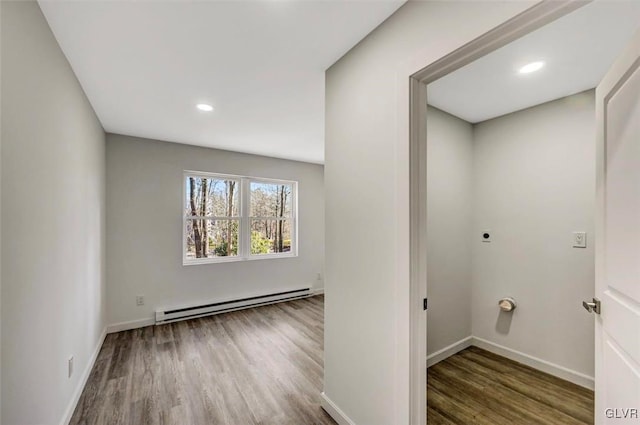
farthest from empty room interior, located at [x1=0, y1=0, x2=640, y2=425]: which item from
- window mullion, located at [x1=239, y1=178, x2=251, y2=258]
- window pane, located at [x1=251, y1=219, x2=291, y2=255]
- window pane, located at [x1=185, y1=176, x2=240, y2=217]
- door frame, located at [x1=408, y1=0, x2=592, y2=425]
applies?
window pane, located at [x1=251, y1=219, x2=291, y2=255]

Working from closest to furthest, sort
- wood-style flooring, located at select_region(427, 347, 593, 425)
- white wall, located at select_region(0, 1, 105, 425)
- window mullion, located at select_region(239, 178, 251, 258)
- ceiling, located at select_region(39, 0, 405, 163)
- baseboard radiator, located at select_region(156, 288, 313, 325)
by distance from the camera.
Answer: white wall, located at select_region(0, 1, 105, 425) → ceiling, located at select_region(39, 0, 405, 163) → wood-style flooring, located at select_region(427, 347, 593, 425) → baseboard radiator, located at select_region(156, 288, 313, 325) → window mullion, located at select_region(239, 178, 251, 258)

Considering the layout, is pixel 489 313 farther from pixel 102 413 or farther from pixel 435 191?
pixel 102 413

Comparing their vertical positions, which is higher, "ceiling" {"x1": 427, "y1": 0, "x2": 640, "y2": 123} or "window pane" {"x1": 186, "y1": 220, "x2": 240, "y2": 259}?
"ceiling" {"x1": 427, "y1": 0, "x2": 640, "y2": 123}

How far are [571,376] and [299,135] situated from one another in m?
3.55

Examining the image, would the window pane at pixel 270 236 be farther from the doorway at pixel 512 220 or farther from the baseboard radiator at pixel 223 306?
the doorway at pixel 512 220

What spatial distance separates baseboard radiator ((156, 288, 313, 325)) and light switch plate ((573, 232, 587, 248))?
3.77 meters

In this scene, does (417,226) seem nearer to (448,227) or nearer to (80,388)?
(448,227)

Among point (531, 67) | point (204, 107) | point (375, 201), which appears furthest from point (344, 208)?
point (204, 107)

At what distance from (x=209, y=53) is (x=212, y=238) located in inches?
117

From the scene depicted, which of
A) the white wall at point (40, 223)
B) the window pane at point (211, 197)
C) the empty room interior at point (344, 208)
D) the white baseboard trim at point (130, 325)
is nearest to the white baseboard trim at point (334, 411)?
the empty room interior at point (344, 208)

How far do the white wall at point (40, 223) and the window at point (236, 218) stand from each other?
1.72 metres

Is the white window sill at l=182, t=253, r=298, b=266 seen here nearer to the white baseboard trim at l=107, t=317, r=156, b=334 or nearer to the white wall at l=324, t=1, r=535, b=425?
the white baseboard trim at l=107, t=317, r=156, b=334

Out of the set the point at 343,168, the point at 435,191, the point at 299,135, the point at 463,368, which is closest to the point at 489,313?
the point at 463,368

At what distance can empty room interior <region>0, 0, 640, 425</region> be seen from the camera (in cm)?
118
